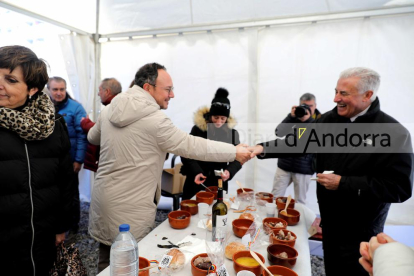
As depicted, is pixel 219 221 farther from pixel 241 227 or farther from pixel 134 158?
pixel 134 158

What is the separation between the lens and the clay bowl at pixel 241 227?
1.59 meters

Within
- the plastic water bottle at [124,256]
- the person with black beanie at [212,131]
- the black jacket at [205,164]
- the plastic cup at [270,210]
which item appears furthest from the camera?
the person with black beanie at [212,131]

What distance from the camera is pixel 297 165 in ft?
11.4

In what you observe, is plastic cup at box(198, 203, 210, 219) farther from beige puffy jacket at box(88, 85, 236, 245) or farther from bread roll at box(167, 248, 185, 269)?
bread roll at box(167, 248, 185, 269)

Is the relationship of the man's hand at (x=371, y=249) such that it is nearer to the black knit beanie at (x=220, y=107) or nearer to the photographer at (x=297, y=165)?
the black knit beanie at (x=220, y=107)

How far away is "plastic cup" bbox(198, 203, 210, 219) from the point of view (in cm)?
182

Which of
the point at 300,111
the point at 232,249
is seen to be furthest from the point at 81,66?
the point at 232,249

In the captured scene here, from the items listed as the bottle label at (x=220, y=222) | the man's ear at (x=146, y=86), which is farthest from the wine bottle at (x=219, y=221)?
the man's ear at (x=146, y=86)

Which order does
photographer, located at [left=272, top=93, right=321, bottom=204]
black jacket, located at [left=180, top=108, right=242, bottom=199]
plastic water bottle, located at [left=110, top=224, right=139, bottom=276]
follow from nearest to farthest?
plastic water bottle, located at [left=110, top=224, right=139, bottom=276], black jacket, located at [left=180, top=108, right=242, bottom=199], photographer, located at [left=272, top=93, right=321, bottom=204]

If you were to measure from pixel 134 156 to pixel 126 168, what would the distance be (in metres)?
0.11

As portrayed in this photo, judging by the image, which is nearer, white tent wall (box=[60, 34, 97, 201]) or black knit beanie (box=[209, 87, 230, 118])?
black knit beanie (box=[209, 87, 230, 118])

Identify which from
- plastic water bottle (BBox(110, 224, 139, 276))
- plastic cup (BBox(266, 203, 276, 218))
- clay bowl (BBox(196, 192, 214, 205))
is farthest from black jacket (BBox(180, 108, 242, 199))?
plastic water bottle (BBox(110, 224, 139, 276))

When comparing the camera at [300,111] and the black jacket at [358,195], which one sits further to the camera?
the camera at [300,111]

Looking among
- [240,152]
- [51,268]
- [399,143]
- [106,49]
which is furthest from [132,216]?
[106,49]
